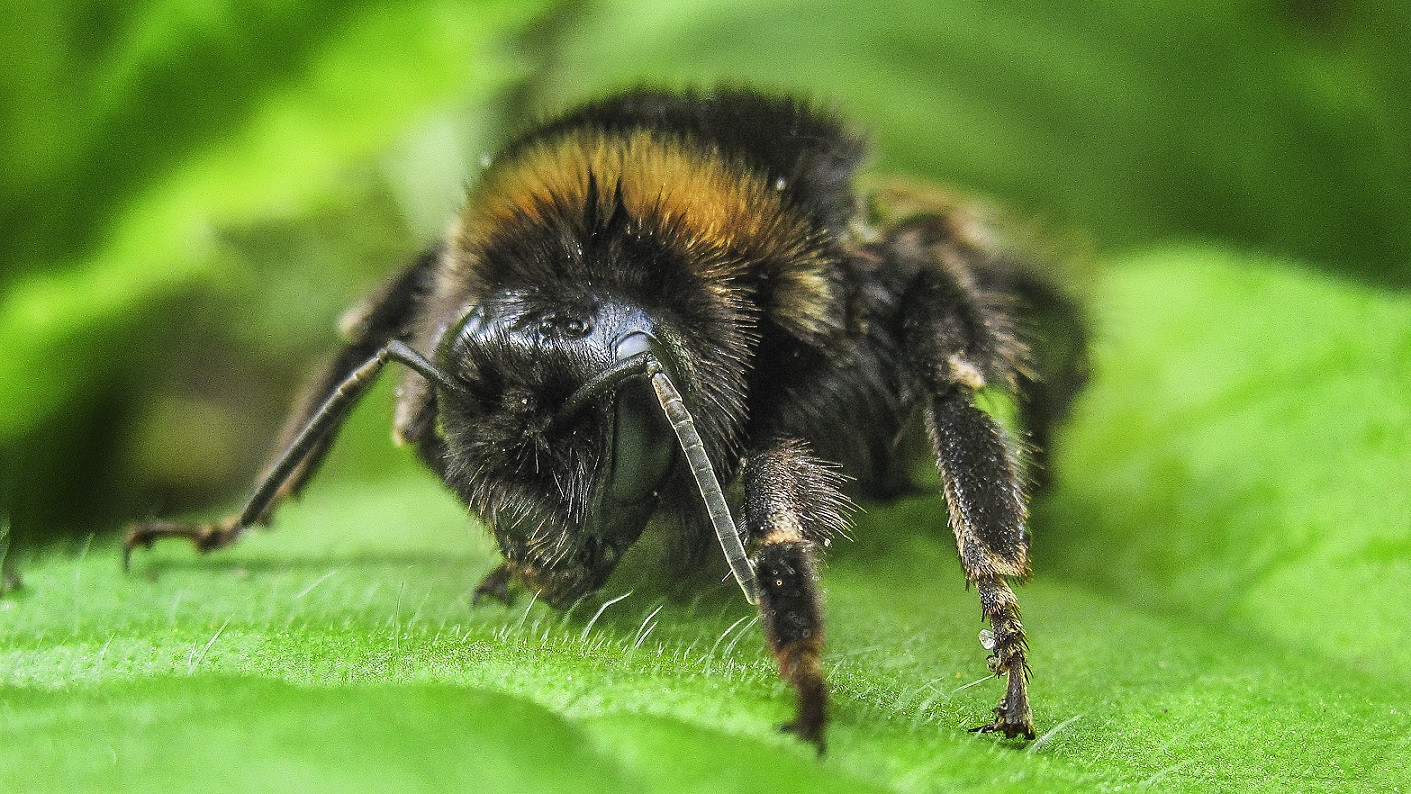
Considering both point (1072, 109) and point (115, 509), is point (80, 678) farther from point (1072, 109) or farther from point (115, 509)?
point (1072, 109)

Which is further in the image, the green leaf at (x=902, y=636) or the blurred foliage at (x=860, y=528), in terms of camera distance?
the blurred foliage at (x=860, y=528)

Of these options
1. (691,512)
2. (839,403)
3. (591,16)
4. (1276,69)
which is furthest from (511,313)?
(1276,69)

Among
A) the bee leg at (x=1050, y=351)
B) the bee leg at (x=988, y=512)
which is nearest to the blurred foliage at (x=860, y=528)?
the bee leg at (x=988, y=512)

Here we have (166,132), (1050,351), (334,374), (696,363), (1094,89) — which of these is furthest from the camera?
(1094,89)

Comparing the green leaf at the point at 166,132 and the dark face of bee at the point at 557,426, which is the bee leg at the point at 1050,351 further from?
the green leaf at the point at 166,132

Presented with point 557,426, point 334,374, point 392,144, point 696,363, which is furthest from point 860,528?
point 392,144

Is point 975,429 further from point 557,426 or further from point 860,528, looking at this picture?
point 557,426

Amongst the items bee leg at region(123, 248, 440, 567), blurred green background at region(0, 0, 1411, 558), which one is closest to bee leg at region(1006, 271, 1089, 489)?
blurred green background at region(0, 0, 1411, 558)
